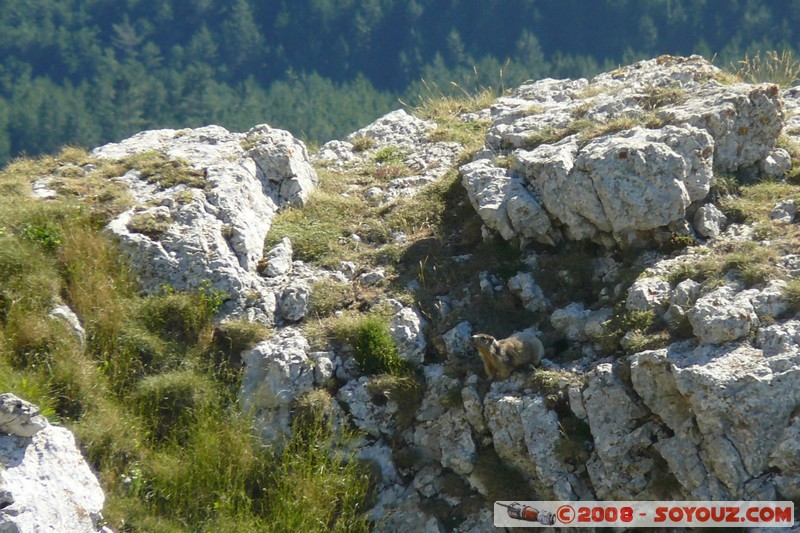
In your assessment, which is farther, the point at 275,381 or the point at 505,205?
the point at 505,205

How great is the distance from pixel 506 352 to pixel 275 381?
2227 millimetres

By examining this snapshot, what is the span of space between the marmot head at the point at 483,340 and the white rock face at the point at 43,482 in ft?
11.3

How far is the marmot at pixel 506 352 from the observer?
311 inches

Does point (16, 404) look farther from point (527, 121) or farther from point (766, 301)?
point (527, 121)

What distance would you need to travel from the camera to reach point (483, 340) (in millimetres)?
8055

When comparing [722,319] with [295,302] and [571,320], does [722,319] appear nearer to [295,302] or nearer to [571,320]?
[571,320]

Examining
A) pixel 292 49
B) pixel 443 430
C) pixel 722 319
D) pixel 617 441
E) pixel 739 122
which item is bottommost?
pixel 292 49

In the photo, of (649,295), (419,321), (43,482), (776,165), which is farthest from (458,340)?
(776,165)

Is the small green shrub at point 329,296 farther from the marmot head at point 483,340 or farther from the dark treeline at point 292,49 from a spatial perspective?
the dark treeline at point 292,49

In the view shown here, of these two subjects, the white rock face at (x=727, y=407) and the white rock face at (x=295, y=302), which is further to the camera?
the white rock face at (x=295, y=302)

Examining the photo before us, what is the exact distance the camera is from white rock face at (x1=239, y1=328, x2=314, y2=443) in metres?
8.30

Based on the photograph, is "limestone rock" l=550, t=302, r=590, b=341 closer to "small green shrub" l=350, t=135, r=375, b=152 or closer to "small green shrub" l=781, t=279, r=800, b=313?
"small green shrub" l=781, t=279, r=800, b=313

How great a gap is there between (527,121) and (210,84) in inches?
1535

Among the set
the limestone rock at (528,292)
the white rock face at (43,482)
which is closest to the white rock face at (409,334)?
the limestone rock at (528,292)
